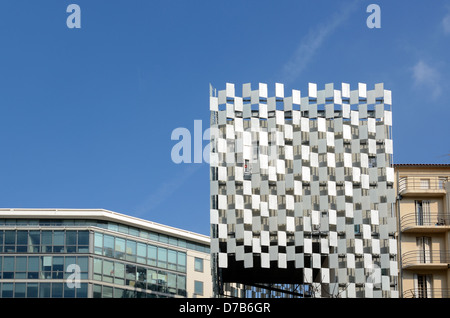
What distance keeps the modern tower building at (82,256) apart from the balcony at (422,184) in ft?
103

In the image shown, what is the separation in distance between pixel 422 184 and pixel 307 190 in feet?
35.7

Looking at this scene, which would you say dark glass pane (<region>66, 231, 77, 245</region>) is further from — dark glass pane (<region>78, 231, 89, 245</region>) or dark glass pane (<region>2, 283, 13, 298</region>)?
dark glass pane (<region>2, 283, 13, 298</region>)

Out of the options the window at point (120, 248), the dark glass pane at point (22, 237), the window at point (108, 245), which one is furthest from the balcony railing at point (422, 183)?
the dark glass pane at point (22, 237)

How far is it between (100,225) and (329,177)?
28.7 m

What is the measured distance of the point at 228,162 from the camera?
74.8 metres

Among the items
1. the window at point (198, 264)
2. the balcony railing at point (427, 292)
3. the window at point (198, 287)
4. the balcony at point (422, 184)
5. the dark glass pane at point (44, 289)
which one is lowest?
the balcony railing at point (427, 292)

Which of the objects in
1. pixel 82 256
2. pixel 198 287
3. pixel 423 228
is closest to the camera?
pixel 423 228

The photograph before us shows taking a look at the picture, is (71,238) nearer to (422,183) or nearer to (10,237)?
(10,237)

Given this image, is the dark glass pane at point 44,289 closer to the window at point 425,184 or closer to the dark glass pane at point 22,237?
the dark glass pane at point 22,237

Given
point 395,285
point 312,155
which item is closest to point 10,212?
point 312,155

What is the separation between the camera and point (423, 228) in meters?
75.9

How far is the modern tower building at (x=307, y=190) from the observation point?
73.5 metres

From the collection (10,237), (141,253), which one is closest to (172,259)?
(141,253)
